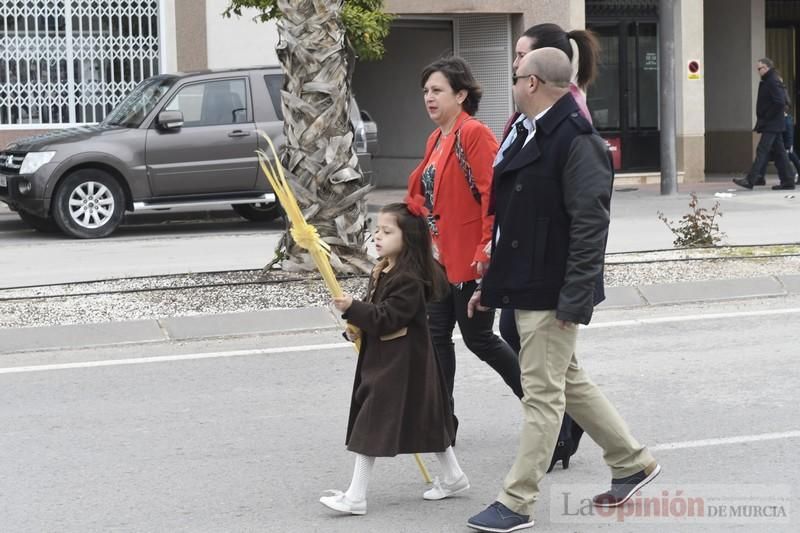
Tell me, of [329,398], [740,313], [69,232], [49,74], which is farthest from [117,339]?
[49,74]

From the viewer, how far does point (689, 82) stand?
20.7 metres

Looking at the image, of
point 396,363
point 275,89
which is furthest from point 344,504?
point 275,89

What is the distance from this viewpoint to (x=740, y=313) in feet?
32.0

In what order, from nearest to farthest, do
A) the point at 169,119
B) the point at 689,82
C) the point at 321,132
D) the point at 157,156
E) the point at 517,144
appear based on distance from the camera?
the point at 517,144 → the point at 321,132 → the point at 169,119 → the point at 157,156 → the point at 689,82

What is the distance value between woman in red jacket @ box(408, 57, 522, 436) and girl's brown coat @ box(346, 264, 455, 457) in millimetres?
454

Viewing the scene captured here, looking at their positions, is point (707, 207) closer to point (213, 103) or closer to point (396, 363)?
point (213, 103)

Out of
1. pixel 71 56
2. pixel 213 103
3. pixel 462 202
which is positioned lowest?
pixel 462 202

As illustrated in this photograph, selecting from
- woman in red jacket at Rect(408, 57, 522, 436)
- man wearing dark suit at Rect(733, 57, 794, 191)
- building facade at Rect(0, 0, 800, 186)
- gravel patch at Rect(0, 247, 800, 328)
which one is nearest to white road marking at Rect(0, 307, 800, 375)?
gravel patch at Rect(0, 247, 800, 328)

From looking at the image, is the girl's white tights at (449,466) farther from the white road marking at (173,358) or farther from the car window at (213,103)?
the car window at (213,103)

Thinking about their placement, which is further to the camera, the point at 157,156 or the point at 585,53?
the point at 157,156

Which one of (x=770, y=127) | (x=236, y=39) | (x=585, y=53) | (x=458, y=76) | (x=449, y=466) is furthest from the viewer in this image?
(x=236, y=39)

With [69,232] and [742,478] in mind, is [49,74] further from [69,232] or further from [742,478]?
[742,478]

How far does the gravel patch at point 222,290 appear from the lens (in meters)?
9.67

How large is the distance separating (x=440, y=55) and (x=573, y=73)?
1162cm
